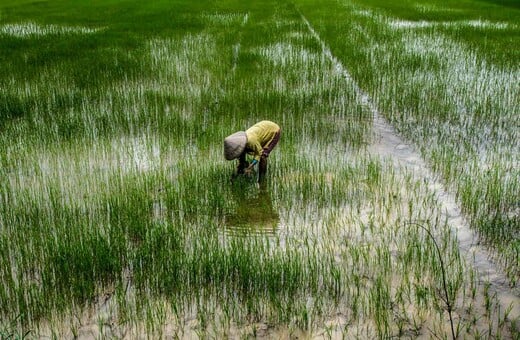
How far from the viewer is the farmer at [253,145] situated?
3936mm

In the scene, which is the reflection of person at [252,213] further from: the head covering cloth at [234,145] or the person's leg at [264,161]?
the head covering cloth at [234,145]

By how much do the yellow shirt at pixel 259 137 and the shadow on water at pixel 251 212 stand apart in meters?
0.33

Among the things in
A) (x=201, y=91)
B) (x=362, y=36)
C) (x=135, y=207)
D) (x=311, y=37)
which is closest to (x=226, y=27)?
(x=311, y=37)

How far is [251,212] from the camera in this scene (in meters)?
4.05

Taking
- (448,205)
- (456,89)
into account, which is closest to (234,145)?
(448,205)

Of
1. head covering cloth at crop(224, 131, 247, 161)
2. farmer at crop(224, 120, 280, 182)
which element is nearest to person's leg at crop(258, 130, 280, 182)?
farmer at crop(224, 120, 280, 182)

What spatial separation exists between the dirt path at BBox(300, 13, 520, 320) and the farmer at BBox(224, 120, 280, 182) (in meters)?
1.26

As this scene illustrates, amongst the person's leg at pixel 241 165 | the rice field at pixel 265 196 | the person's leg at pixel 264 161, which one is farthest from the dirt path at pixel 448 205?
the person's leg at pixel 241 165

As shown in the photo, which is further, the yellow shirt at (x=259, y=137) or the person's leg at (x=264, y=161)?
the person's leg at (x=264, y=161)

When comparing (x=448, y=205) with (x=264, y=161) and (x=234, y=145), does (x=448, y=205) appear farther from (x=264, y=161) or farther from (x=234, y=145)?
(x=234, y=145)

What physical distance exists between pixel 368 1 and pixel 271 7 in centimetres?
327

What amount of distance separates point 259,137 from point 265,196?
47 cm

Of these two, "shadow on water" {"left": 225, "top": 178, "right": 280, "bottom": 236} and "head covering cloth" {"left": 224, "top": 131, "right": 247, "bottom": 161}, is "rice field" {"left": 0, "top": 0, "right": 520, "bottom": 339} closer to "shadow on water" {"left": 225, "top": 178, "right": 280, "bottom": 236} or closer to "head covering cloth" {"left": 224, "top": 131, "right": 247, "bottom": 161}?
"shadow on water" {"left": 225, "top": 178, "right": 280, "bottom": 236}

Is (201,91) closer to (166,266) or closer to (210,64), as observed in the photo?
(210,64)
